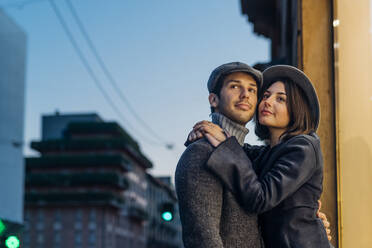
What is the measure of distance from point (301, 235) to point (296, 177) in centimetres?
28

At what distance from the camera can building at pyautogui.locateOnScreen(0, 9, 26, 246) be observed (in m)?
52.2

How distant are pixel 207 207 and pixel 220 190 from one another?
125 mm

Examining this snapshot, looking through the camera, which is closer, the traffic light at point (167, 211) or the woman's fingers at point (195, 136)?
the woman's fingers at point (195, 136)

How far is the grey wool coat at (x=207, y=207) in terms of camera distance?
3025 millimetres

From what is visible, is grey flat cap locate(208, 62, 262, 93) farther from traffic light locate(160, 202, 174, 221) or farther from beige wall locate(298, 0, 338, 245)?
traffic light locate(160, 202, 174, 221)

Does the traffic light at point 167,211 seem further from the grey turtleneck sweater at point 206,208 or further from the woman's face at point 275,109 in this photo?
the grey turtleneck sweater at point 206,208

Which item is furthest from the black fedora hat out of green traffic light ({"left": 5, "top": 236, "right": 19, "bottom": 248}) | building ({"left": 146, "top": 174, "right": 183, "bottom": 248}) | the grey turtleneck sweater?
building ({"left": 146, "top": 174, "right": 183, "bottom": 248})

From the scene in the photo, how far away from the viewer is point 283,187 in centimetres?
303

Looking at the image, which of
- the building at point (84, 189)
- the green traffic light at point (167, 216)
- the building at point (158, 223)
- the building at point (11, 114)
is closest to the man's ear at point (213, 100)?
the green traffic light at point (167, 216)

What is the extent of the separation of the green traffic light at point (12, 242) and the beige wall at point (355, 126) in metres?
4.71

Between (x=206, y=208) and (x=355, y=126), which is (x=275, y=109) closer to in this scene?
(x=206, y=208)

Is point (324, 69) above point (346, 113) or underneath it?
above

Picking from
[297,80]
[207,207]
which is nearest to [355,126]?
[297,80]

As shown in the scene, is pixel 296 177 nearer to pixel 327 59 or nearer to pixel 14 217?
pixel 327 59
